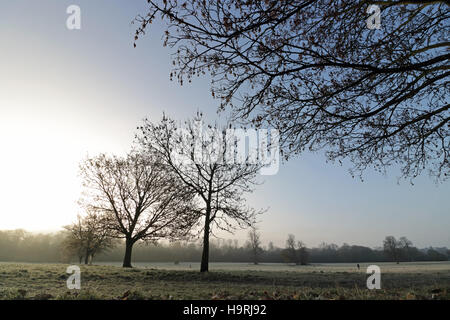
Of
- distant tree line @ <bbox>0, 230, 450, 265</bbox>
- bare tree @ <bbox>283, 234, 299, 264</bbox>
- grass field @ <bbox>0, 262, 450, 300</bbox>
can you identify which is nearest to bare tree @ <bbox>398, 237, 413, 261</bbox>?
distant tree line @ <bbox>0, 230, 450, 265</bbox>

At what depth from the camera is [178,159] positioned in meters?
17.1

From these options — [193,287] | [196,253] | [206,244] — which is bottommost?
[196,253]

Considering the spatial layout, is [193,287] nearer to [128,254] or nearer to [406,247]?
[128,254]

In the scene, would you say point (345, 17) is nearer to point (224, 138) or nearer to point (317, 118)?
point (317, 118)

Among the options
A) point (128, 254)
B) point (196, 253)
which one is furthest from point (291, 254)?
point (128, 254)

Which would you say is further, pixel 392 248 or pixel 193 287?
pixel 392 248

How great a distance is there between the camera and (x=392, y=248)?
77.2 meters

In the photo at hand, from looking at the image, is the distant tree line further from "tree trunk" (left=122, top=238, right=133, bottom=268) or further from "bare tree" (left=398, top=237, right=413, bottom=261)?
"tree trunk" (left=122, top=238, right=133, bottom=268)

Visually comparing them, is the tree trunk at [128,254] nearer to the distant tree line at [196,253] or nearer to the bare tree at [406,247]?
the distant tree line at [196,253]

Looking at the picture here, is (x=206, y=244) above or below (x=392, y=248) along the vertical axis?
above

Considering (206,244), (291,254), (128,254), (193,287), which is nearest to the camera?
(193,287)

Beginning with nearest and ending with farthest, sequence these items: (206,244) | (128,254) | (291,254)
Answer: (206,244)
(128,254)
(291,254)

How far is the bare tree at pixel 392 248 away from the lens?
7531 centimetres
